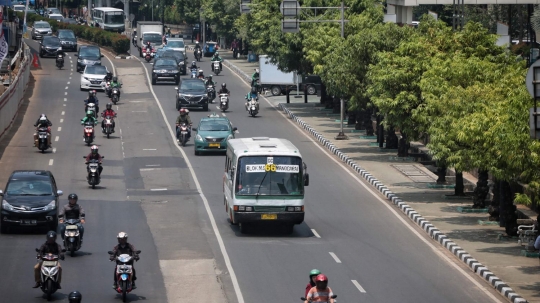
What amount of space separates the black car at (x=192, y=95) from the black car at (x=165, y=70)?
12.8 m

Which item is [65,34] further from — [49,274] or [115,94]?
[49,274]

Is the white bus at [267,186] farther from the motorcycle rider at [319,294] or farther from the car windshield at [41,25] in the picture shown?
the car windshield at [41,25]

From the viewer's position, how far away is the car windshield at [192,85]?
202ft

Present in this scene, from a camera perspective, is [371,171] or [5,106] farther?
[5,106]

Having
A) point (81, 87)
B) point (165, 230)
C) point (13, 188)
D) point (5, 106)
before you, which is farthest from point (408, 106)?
point (81, 87)

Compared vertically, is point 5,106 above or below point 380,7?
below

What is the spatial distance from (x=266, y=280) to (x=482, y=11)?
60111 millimetres

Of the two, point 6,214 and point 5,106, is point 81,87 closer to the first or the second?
point 5,106

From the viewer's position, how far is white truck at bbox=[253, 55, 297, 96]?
233 feet

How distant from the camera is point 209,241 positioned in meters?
28.5

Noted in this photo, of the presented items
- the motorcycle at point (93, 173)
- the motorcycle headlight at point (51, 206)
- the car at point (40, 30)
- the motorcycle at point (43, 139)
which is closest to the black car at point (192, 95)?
the motorcycle at point (43, 139)

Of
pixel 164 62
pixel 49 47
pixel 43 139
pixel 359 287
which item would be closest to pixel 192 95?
pixel 164 62

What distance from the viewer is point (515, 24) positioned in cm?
8212

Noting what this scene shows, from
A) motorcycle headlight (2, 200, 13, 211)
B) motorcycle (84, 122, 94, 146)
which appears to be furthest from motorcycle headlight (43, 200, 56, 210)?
motorcycle (84, 122, 94, 146)
